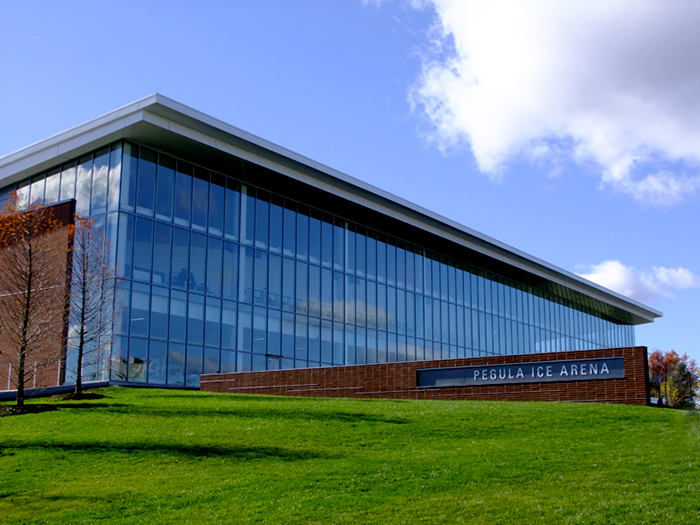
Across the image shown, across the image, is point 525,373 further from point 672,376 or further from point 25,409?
point 672,376

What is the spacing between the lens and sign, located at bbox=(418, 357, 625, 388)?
22219mm

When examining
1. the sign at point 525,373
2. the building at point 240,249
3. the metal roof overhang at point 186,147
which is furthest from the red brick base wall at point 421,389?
the metal roof overhang at point 186,147

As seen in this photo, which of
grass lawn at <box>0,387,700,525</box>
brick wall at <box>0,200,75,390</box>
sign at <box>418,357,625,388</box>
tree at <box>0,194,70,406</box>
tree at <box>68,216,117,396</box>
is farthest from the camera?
tree at <box>68,216,117,396</box>

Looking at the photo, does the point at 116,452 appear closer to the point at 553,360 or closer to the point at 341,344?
the point at 553,360

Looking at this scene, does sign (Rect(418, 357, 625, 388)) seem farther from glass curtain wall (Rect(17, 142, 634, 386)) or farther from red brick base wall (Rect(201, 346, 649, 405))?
glass curtain wall (Rect(17, 142, 634, 386))

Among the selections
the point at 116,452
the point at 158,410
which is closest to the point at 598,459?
the point at 116,452

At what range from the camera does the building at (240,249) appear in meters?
32.9

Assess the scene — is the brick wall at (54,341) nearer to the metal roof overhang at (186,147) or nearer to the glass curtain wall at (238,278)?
the glass curtain wall at (238,278)

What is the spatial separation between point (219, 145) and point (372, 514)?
85.5 ft

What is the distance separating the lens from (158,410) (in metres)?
20.7

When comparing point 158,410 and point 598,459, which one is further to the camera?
point 158,410

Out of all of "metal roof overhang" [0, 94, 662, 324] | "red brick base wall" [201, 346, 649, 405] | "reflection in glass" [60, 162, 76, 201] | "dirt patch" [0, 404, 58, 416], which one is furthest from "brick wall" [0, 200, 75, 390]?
"red brick base wall" [201, 346, 649, 405]

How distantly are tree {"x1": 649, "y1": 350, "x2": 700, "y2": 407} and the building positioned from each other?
16.3 m

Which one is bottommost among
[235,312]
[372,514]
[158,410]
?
[372,514]
